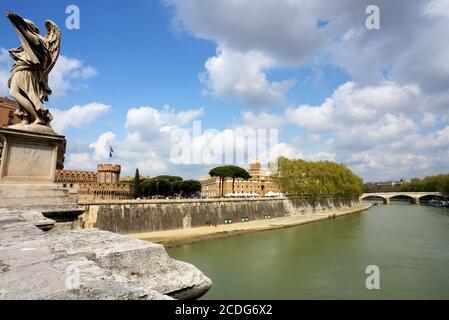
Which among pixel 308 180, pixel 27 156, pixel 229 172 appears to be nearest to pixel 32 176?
pixel 27 156

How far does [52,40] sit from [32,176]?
9.21 ft

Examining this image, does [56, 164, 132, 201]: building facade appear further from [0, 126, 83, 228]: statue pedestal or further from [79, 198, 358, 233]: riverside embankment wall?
[0, 126, 83, 228]: statue pedestal

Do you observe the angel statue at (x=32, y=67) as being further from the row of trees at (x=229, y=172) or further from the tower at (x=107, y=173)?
the row of trees at (x=229, y=172)

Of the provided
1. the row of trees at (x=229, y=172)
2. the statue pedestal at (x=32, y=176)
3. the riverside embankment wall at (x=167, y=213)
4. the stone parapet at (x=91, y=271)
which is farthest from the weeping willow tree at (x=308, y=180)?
the stone parapet at (x=91, y=271)

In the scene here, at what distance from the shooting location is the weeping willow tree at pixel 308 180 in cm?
5466

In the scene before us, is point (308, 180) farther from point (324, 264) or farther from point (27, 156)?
point (27, 156)

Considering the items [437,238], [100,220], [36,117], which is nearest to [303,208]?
[437,238]

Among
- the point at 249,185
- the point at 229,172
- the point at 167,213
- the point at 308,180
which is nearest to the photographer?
the point at 167,213

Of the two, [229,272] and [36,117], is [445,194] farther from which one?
[36,117]

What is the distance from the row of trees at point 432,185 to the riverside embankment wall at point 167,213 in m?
67.1

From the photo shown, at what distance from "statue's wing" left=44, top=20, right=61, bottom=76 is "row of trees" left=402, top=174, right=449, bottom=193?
10331 cm

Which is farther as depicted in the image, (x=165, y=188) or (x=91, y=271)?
(x=165, y=188)

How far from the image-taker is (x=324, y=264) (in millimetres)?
18359

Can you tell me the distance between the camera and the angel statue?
5539 mm
